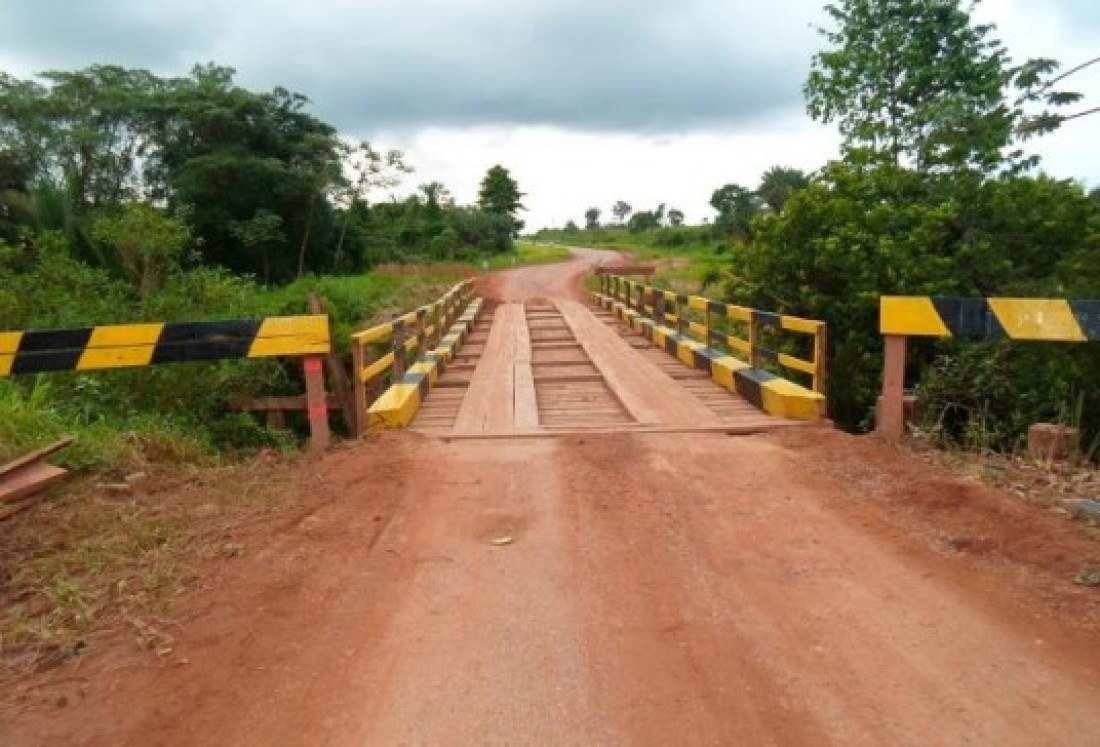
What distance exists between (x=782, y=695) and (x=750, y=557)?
52.2 inches

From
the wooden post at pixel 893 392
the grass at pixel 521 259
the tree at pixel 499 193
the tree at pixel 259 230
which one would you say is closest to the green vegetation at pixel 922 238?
the wooden post at pixel 893 392

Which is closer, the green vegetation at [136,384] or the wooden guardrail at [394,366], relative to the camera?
the green vegetation at [136,384]

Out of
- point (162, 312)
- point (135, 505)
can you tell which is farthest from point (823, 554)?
point (162, 312)

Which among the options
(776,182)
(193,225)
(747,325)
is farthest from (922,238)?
(776,182)

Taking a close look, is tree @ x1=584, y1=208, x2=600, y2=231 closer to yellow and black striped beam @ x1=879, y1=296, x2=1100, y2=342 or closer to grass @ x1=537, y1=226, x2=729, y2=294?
grass @ x1=537, y1=226, x2=729, y2=294

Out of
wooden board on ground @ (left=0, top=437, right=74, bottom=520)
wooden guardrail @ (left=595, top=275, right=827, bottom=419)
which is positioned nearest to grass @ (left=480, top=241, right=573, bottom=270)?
wooden guardrail @ (left=595, top=275, right=827, bottom=419)

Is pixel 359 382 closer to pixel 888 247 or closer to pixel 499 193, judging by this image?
pixel 888 247

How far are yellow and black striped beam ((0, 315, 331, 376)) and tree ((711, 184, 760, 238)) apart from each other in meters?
52.0

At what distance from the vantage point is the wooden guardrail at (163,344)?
19.8 feet

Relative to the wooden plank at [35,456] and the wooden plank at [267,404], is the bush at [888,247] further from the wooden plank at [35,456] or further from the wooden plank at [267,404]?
the wooden plank at [35,456]

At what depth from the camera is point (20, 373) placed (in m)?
6.03

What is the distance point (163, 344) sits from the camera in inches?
243

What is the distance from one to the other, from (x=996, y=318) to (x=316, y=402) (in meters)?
4.91

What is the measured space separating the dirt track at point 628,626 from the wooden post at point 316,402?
3.32 feet
